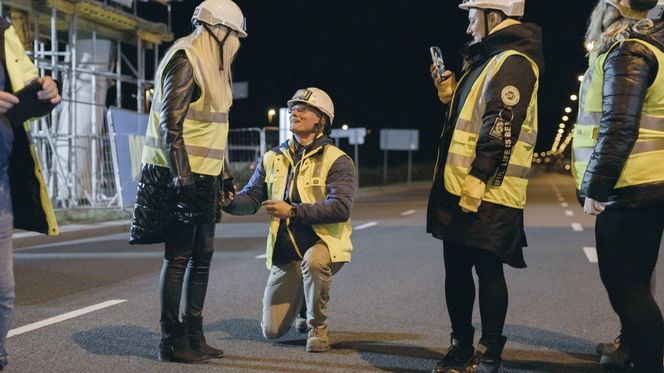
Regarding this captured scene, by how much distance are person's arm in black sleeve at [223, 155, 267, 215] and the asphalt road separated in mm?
821

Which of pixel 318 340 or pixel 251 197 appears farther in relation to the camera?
pixel 251 197

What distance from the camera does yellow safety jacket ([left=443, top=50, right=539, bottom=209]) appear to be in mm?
4176

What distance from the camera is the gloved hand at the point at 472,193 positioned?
13.3ft

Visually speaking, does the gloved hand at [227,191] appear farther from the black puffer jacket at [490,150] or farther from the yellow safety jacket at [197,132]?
the black puffer jacket at [490,150]

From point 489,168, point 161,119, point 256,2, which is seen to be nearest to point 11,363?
point 161,119

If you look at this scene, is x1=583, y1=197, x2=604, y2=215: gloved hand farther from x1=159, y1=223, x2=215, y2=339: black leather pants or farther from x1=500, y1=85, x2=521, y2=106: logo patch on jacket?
x1=159, y1=223, x2=215, y2=339: black leather pants

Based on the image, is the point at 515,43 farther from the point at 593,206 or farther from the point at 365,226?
the point at 365,226

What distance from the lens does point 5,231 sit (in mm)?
3564

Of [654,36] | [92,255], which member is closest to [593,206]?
[654,36]

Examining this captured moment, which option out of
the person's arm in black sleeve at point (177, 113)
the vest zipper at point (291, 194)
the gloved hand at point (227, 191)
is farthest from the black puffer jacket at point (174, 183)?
→ the vest zipper at point (291, 194)

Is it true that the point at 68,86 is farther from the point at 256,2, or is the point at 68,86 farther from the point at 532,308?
the point at 256,2

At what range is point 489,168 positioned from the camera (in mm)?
4051

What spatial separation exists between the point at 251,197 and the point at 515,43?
2143 mm

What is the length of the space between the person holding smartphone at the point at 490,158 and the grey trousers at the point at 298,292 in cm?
102
